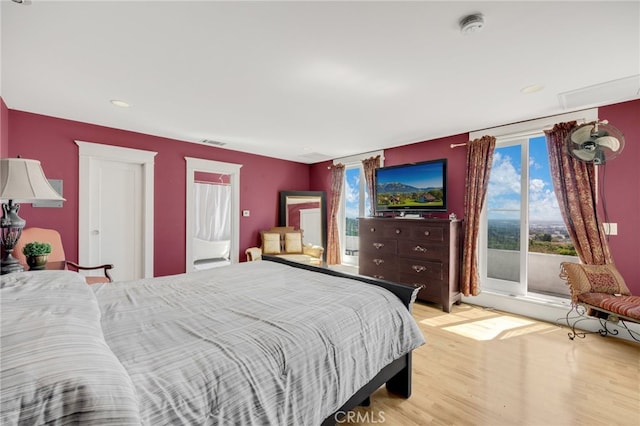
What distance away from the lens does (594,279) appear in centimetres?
260

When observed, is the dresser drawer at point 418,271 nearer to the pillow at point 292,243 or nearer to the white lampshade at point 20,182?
the pillow at point 292,243

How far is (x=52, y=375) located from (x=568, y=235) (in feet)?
13.8

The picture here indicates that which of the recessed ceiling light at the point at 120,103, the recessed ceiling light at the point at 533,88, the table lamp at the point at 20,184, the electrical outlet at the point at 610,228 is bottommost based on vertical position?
the electrical outlet at the point at 610,228

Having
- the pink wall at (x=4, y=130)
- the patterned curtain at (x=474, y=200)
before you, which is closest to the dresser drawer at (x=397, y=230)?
the patterned curtain at (x=474, y=200)

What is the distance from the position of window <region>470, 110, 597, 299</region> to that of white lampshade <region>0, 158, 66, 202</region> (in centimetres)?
444

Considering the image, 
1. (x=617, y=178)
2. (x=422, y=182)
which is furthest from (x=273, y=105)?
(x=617, y=178)

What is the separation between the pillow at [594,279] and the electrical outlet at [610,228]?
0.34 meters

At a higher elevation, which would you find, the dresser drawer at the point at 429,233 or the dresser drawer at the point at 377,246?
the dresser drawer at the point at 429,233

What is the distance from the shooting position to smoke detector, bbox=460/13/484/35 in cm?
153

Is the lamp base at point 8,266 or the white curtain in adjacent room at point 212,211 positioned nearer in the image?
the lamp base at point 8,266

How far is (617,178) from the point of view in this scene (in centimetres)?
271

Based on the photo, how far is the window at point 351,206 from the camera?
523 centimetres

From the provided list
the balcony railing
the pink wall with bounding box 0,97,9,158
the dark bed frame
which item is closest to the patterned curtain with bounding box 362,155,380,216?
the balcony railing

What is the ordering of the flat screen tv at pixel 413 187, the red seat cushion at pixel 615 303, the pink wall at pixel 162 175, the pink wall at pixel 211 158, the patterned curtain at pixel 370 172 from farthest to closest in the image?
the patterned curtain at pixel 370 172 → the flat screen tv at pixel 413 187 → the pink wall at pixel 162 175 → the pink wall at pixel 211 158 → the red seat cushion at pixel 615 303
